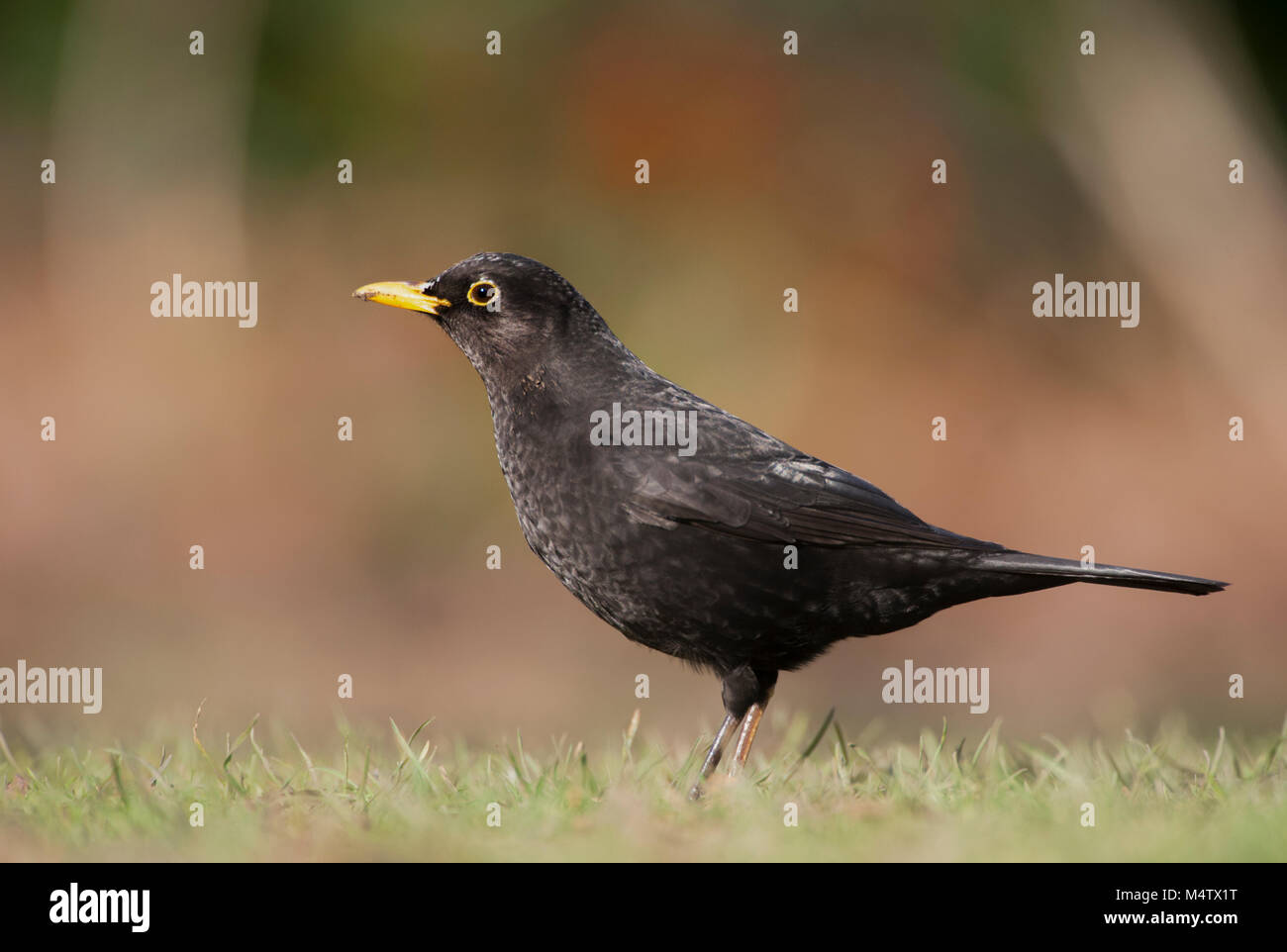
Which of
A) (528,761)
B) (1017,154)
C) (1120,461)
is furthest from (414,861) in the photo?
(1017,154)

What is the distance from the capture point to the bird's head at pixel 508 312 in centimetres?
503

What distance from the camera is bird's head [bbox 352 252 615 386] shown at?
5.03 metres

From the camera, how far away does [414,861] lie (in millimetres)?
3525

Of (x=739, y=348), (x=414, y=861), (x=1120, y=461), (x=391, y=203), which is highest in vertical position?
(x=391, y=203)

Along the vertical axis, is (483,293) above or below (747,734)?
above

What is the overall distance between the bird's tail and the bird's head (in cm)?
178

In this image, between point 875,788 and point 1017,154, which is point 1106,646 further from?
point 875,788

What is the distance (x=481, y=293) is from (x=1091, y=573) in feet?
8.22

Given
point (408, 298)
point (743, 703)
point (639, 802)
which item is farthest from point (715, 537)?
point (408, 298)

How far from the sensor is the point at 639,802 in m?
3.97

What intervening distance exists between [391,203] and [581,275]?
198 cm

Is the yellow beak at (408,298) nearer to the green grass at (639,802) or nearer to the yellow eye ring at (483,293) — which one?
the yellow eye ring at (483,293)

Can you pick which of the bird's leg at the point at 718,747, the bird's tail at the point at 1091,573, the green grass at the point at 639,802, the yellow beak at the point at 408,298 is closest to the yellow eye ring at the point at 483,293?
the yellow beak at the point at 408,298

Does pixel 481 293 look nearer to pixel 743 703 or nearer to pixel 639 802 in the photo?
pixel 743 703
